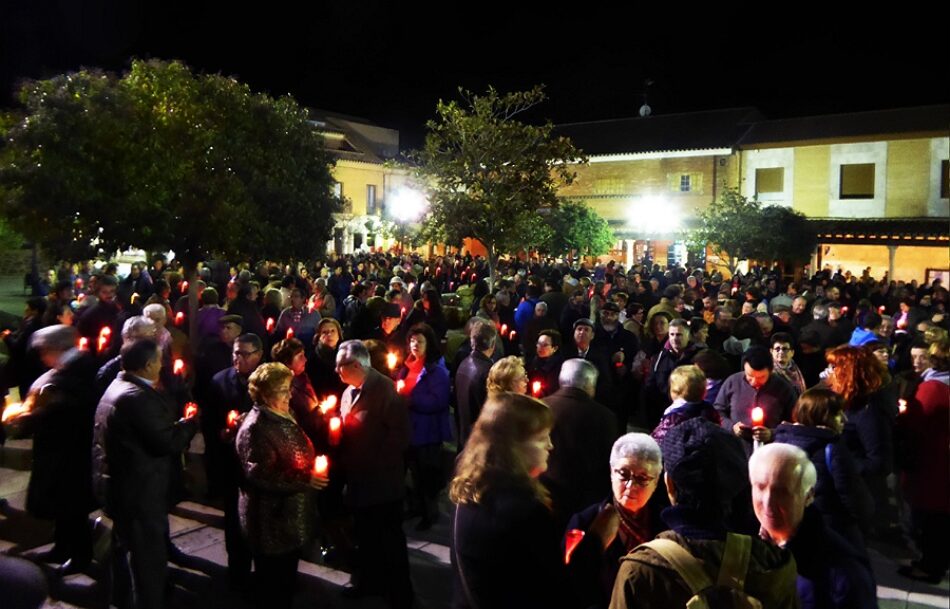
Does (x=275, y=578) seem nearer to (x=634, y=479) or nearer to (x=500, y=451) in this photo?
(x=500, y=451)

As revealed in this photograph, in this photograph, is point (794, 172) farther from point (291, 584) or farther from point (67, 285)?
point (291, 584)

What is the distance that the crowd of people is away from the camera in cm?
267

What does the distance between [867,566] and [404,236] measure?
1938 cm

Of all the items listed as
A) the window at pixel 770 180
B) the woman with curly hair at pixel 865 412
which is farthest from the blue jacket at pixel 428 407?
the window at pixel 770 180

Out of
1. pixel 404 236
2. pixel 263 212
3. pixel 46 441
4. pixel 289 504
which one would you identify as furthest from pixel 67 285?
pixel 404 236

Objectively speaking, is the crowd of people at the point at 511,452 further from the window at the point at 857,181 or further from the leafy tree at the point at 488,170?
the window at the point at 857,181

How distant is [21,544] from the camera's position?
5922 millimetres

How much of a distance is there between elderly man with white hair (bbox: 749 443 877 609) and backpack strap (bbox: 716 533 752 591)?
52 cm

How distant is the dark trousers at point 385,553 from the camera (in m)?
4.63

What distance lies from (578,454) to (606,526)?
118 centimetres

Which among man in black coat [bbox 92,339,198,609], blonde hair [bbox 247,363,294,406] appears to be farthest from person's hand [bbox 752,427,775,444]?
man in black coat [bbox 92,339,198,609]

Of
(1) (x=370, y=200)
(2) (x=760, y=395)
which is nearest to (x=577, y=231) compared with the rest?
(1) (x=370, y=200)

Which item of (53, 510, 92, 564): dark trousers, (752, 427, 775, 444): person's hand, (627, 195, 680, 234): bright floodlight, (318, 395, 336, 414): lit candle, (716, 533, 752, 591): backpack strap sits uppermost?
(627, 195, 680, 234): bright floodlight

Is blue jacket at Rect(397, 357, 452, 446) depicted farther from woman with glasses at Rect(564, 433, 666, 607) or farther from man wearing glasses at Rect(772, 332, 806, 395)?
woman with glasses at Rect(564, 433, 666, 607)
